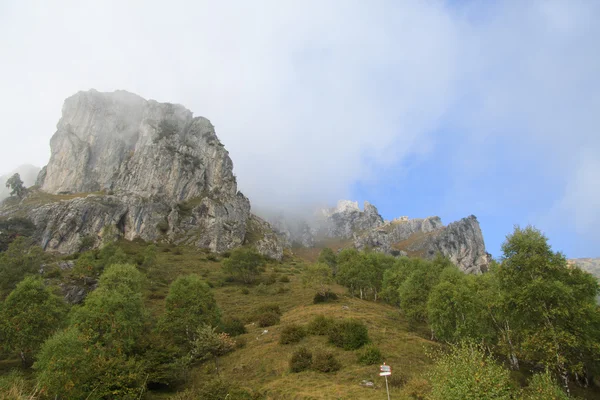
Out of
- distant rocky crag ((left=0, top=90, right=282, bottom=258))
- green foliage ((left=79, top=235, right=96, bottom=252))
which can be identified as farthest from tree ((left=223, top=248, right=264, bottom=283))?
green foliage ((left=79, top=235, right=96, bottom=252))

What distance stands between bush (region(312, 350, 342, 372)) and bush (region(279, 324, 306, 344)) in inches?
231

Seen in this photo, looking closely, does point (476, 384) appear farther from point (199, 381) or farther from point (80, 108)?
point (80, 108)

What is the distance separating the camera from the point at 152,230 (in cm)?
11694

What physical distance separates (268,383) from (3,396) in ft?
83.5

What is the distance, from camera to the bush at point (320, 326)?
39.4 meters

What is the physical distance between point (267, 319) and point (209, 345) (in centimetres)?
1366

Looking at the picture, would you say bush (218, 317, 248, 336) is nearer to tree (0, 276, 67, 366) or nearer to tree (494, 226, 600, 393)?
tree (0, 276, 67, 366)

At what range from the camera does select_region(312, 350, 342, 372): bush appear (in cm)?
Answer: 2995

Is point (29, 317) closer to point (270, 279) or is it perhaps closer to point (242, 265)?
point (242, 265)

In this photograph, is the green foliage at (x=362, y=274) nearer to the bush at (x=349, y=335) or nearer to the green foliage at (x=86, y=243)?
the bush at (x=349, y=335)

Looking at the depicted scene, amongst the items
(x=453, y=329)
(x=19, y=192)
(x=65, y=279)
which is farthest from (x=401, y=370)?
(x=19, y=192)

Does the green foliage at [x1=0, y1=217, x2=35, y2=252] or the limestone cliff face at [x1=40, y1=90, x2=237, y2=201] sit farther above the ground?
the limestone cliff face at [x1=40, y1=90, x2=237, y2=201]

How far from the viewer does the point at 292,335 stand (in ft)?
125

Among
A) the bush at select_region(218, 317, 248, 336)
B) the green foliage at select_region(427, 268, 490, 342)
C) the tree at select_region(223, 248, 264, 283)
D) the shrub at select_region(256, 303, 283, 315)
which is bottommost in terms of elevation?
the bush at select_region(218, 317, 248, 336)
